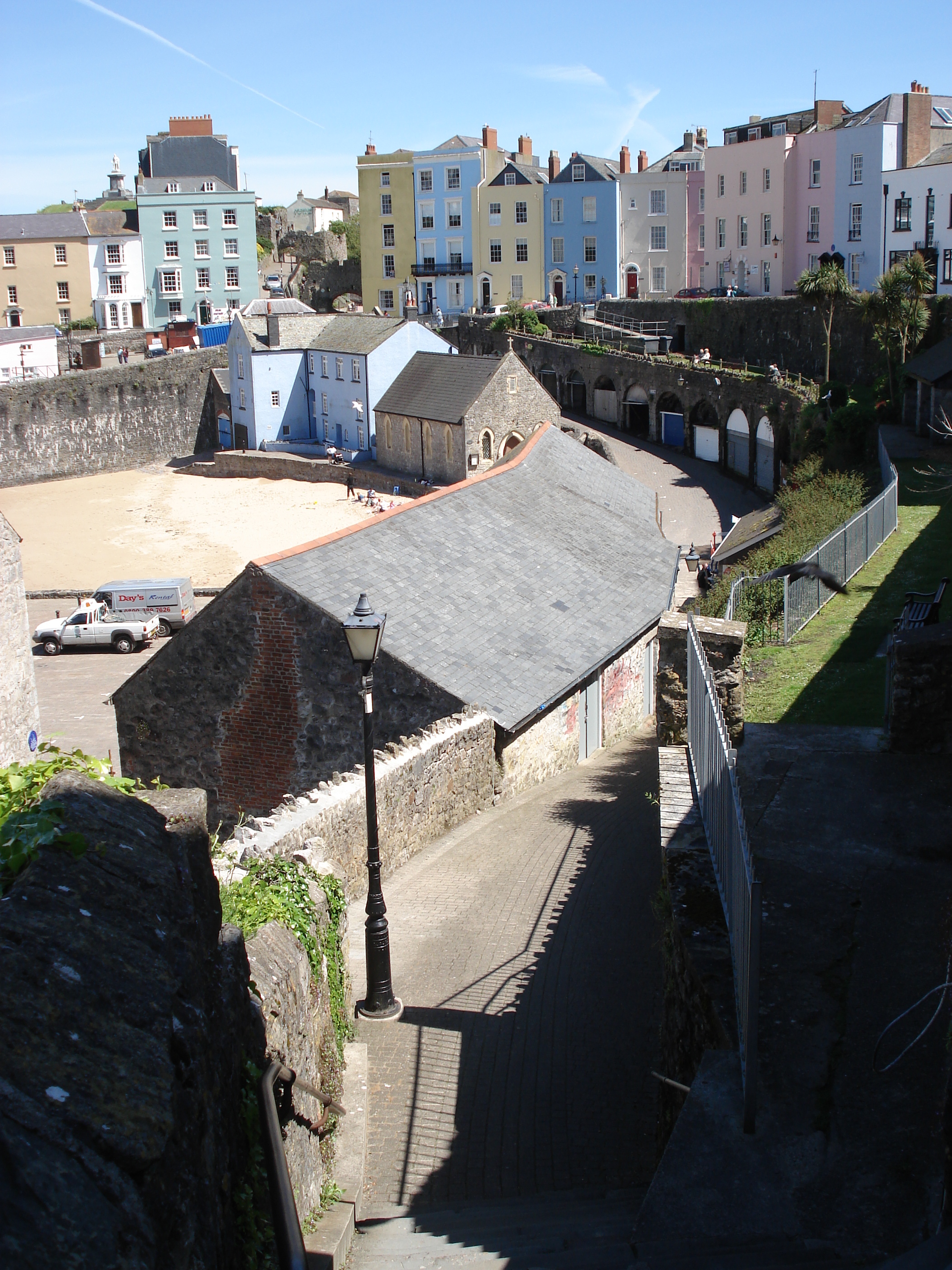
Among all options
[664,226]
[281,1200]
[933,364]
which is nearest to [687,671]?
[281,1200]

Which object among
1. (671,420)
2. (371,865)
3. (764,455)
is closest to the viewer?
(371,865)

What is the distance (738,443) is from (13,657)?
36046 mm

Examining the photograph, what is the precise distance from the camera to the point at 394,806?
13250 mm

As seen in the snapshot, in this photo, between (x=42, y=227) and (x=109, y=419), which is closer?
(x=109, y=419)

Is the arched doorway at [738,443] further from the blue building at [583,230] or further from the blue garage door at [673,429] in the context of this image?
the blue building at [583,230]

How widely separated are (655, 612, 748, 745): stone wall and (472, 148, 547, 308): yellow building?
63.0m

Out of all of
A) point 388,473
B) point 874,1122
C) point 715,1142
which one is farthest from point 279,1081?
point 388,473

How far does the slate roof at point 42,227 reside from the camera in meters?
71.7

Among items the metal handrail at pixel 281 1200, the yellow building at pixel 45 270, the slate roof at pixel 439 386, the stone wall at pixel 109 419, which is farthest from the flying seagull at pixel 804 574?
the yellow building at pixel 45 270

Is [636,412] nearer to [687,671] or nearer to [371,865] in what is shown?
[687,671]

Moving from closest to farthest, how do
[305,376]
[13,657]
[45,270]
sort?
[13,657] < [305,376] < [45,270]

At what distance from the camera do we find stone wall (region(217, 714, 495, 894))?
11.0 meters

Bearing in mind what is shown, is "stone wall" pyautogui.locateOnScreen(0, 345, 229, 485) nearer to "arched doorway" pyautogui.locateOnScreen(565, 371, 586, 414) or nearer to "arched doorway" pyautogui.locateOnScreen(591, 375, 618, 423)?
"arched doorway" pyautogui.locateOnScreen(565, 371, 586, 414)

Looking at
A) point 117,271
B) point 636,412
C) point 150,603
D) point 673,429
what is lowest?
point 150,603
